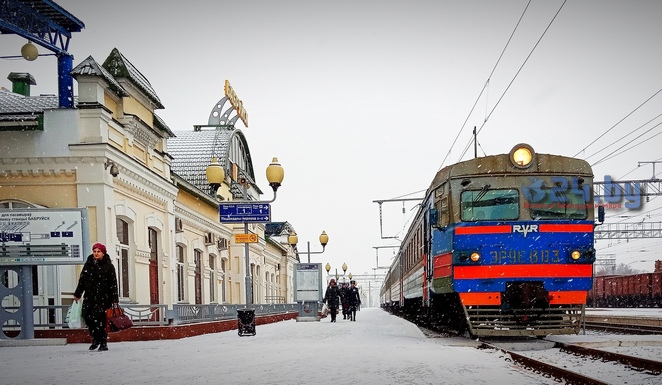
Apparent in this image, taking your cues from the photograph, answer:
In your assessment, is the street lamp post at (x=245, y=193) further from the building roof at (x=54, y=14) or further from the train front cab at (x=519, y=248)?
the train front cab at (x=519, y=248)

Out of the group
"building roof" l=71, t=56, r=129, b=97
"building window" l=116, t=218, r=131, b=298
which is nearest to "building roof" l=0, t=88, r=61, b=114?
"building roof" l=71, t=56, r=129, b=97

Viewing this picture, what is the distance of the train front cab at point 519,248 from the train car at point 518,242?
0.05 feet

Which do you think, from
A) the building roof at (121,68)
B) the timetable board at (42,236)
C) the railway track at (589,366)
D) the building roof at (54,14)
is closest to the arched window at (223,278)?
the building roof at (121,68)

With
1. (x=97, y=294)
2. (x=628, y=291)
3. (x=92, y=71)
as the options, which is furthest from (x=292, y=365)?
(x=628, y=291)

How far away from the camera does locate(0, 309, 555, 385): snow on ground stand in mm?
6574

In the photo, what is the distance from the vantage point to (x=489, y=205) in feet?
38.2

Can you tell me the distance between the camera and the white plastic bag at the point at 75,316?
1214 centimetres

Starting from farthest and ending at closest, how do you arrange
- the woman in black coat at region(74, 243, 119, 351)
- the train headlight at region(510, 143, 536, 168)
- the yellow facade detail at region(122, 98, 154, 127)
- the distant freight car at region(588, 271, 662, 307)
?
1. the distant freight car at region(588, 271, 662, 307)
2. the yellow facade detail at region(122, 98, 154, 127)
3. the train headlight at region(510, 143, 536, 168)
4. the woman in black coat at region(74, 243, 119, 351)

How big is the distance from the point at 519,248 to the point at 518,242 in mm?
100

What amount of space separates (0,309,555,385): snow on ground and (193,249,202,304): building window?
45.9 feet

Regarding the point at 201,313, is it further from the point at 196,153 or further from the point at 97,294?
the point at 196,153

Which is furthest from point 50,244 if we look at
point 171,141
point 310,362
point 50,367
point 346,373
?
point 171,141

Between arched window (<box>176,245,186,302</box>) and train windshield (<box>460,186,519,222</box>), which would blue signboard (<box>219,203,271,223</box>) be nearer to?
train windshield (<box>460,186,519,222</box>)

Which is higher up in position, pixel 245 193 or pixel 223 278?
pixel 245 193
